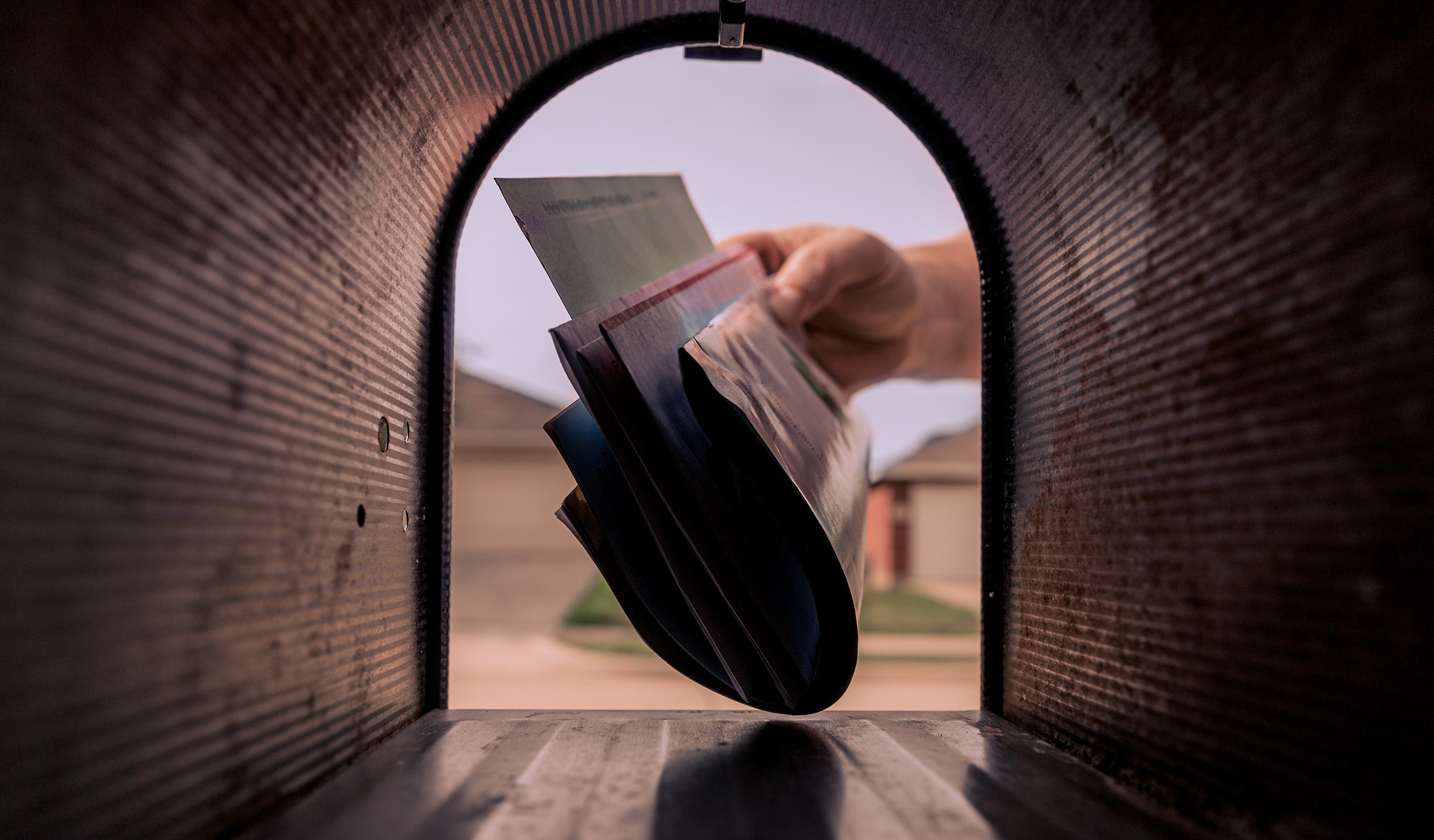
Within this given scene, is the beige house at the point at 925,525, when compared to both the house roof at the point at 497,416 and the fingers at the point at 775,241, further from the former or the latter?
the fingers at the point at 775,241

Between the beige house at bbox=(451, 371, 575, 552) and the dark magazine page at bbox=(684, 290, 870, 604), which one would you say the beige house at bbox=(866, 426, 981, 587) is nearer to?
the beige house at bbox=(451, 371, 575, 552)

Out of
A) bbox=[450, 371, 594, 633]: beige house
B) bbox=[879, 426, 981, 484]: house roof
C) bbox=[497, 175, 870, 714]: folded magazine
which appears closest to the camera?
bbox=[497, 175, 870, 714]: folded magazine

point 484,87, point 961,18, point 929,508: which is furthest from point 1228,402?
point 929,508

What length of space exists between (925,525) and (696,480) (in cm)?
886

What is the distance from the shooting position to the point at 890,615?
21.4ft

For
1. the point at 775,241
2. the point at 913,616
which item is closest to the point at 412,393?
the point at 775,241

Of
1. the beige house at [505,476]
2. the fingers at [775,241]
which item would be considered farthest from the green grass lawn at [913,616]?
the fingers at [775,241]

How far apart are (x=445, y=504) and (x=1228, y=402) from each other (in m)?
0.62

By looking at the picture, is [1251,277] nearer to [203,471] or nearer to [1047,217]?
[1047,217]

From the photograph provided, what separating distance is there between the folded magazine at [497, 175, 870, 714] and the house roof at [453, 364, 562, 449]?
7489 mm

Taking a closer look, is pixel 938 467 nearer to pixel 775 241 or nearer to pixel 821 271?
pixel 775 241

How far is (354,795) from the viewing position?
19.2 inches

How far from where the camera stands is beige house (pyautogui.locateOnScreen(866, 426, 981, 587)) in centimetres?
886

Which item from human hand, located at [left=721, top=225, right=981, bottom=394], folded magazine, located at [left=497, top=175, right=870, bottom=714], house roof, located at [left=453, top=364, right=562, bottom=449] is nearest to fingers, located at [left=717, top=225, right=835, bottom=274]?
human hand, located at [left=721, top=225, right=981, bottom=394]
